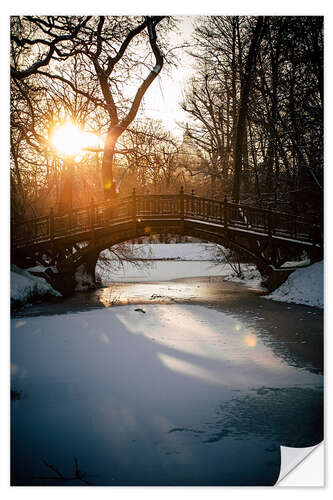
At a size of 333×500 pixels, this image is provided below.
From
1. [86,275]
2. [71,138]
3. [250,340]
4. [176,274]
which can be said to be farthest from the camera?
[176,274]

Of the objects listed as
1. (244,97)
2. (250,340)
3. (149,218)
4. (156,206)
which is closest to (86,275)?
(149,218)

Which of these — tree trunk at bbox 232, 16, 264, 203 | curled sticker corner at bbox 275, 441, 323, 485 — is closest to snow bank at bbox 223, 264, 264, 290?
tree trunk at bbox 232, 16, 264, 203

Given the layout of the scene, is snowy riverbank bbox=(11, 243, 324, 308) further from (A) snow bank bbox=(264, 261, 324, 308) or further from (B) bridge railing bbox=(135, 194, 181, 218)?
(B) bridge railing bbox=(135, 194, 181, 218)

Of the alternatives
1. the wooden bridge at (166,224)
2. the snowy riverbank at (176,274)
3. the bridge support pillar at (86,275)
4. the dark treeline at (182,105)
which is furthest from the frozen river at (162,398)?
the bridge support pillar at (86,275)

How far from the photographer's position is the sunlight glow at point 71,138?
9.74m

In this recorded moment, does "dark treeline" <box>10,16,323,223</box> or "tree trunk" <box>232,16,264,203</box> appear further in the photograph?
"tree trunk" <box>232,16,264,203</box>

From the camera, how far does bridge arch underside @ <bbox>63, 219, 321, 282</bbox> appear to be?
1123 cm

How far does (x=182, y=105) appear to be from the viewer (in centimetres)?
1045

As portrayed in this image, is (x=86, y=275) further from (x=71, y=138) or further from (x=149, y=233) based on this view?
(x=71, y=138)

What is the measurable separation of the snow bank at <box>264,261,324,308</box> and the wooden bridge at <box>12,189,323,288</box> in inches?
38.2

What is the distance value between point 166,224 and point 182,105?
2988mm

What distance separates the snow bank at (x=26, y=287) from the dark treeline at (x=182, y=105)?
1354mm

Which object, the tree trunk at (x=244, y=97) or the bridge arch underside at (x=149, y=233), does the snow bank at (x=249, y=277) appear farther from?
the tree trunk at (x=244, y=97)
